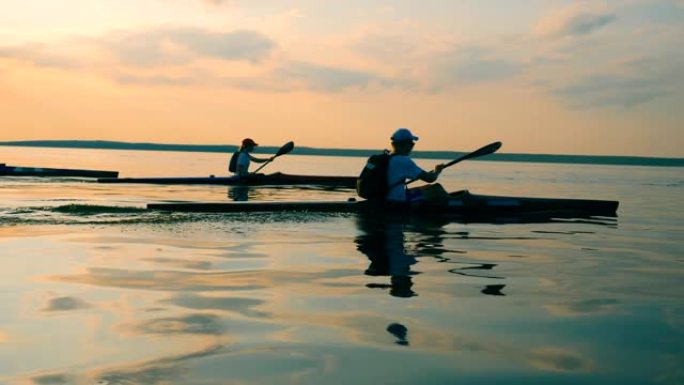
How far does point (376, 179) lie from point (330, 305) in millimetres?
7081

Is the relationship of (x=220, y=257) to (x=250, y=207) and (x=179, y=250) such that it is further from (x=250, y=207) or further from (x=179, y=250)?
(x=250, y=207)

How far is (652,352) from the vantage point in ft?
16.8

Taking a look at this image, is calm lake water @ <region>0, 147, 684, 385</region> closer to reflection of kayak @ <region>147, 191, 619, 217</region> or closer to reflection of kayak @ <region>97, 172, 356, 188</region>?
reflection of kayak @ <region>147, 191, 619, 217</region>

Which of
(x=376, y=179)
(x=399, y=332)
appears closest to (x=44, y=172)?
(x=376, y=179)

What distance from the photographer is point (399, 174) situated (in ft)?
43.5

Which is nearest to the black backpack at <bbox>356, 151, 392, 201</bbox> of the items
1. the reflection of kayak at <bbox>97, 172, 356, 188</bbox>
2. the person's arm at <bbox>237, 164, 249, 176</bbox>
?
the reflection of kayak at <bbox>97, 172, 356, 188</bbox>

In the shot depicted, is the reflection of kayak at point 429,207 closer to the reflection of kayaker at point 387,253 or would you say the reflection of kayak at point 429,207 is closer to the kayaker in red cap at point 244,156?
the reflection of kayaker at point 387,253

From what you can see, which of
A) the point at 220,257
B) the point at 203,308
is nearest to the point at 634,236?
the point at 220,257

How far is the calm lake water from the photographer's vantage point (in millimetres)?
4633

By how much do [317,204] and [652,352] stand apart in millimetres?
9551

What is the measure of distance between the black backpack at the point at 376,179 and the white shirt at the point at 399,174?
0.09 metres

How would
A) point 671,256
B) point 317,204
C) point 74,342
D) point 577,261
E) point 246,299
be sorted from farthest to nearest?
point 317,204
point 671,256
point 577,261
point 246,299
point 74,342

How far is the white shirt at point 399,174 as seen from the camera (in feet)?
42.7

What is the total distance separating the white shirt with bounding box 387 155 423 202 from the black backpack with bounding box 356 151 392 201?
0.30 ft
